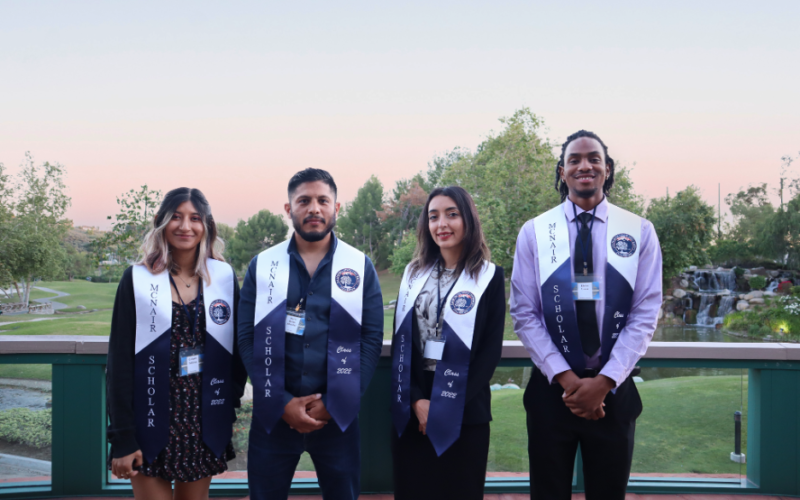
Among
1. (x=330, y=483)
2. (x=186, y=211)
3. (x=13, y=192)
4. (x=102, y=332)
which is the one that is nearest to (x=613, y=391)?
(x=330, y=483)

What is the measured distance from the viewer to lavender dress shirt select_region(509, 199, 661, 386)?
6.56ft

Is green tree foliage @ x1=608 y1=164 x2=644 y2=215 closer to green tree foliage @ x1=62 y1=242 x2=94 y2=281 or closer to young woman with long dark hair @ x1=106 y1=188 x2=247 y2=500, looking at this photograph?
young woman with long dark hair @ x1=106 y1=188 x2=247 y2=500

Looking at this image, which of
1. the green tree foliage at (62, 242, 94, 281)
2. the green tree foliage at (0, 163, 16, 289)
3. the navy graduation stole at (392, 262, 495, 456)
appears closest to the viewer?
the navy graduation stole at (392, 262, 495, 456)

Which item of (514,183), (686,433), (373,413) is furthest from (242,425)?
(514,183)

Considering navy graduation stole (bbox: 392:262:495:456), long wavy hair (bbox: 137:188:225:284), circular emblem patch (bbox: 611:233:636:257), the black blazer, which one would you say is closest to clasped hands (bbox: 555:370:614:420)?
the black blazer

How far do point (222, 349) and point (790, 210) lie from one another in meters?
36.7

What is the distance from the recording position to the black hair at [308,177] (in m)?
2.11

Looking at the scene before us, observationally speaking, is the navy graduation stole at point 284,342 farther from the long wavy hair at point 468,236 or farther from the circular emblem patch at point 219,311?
the long wavy hair at point 468,236

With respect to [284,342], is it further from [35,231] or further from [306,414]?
[35,231]

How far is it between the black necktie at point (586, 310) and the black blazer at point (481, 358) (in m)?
0.34

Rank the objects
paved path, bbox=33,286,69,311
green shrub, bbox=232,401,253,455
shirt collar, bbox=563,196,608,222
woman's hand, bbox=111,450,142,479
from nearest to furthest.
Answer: woman's hand, bbox=111,450,142,479 < shirt collar, bbox=563,196,608,222 < green shrub, bbox=232,401,253,455 < paved path, bbox=33,286,69,311

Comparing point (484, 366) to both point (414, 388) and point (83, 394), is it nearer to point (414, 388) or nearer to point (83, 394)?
point (414, 388)

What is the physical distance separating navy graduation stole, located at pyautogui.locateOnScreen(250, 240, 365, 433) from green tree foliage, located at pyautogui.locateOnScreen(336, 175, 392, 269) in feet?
92.4

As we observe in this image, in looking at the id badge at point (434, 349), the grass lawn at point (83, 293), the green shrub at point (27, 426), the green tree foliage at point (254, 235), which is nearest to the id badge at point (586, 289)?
the id badge at point (434, 349)
